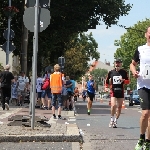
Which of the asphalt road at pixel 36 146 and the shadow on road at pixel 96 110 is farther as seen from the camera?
the shadow on road at pixel 96 110

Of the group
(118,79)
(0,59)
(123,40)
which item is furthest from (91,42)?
(118,79)

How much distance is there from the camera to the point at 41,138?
9.35 meters

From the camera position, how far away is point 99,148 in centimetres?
884

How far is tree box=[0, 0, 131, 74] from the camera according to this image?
117 feet

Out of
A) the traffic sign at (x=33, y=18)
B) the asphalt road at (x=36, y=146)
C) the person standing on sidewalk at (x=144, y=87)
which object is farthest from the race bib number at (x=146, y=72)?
the traffic sign at (x=33, y=18)

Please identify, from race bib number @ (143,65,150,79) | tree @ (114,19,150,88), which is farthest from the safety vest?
tree @ (114,19,150,88)

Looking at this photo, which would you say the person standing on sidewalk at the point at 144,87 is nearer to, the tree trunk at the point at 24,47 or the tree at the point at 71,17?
the tree trunk at the point at 24,47

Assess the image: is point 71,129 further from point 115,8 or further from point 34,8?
point 115,8

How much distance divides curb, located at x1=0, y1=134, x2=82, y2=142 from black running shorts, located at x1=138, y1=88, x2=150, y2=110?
2.01m

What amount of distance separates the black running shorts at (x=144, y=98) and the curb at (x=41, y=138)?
2.01 meters

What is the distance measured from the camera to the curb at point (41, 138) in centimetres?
930

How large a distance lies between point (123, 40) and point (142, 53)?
3922 inches

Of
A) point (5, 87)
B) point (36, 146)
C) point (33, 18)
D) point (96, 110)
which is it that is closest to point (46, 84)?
point (5, 87)

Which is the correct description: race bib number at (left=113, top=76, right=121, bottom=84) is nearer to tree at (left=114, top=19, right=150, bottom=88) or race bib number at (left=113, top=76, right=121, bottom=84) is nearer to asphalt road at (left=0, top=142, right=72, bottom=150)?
asphalt road at (left=0, top=142, right=72, bottom=150)
